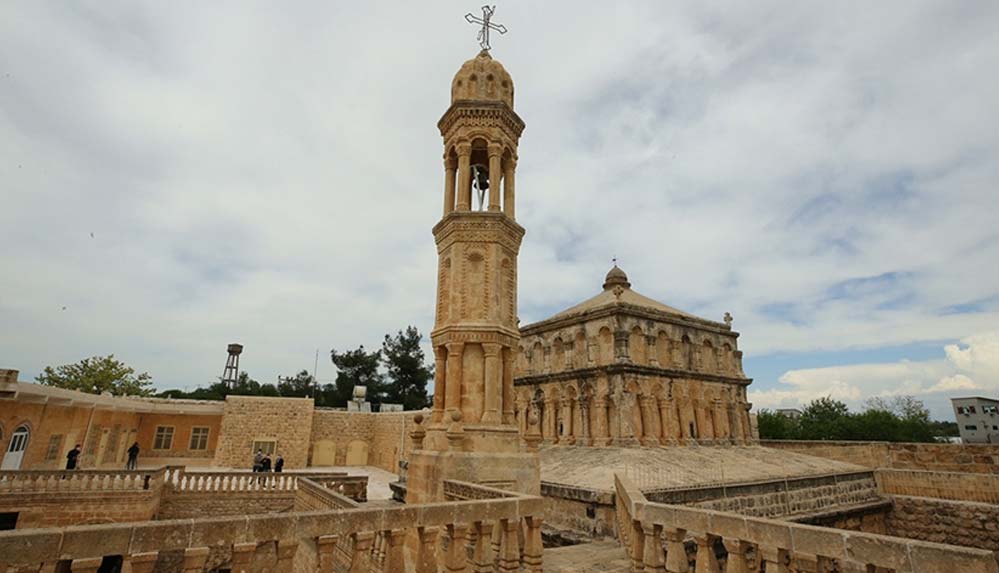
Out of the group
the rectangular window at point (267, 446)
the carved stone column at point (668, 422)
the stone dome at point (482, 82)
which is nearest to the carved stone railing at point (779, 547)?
the stone dome at point (482, 82)

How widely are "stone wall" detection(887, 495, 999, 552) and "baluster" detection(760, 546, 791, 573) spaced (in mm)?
19333

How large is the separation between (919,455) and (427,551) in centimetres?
2726

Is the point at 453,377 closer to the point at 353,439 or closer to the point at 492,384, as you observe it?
the point at 492,384

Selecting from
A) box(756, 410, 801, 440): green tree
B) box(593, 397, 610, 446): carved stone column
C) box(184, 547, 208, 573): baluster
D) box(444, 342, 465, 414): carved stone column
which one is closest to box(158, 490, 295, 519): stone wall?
box(444, 342, 465, 414): carved stone column

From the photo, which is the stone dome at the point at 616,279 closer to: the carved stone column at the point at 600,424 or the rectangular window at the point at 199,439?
the carved stone column at the point at 600,424

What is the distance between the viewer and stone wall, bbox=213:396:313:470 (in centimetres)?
2658

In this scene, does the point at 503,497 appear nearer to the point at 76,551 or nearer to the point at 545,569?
the point at 545,569

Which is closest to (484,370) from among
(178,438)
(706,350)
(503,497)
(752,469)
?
(503,497)

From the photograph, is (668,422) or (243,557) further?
(668,422)

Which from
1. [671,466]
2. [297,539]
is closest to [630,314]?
[671,466]

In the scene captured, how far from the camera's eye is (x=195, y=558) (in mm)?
3607

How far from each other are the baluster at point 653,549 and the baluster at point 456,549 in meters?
1.89

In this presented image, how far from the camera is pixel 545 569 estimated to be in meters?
6.13

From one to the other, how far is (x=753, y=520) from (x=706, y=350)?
21787mm
